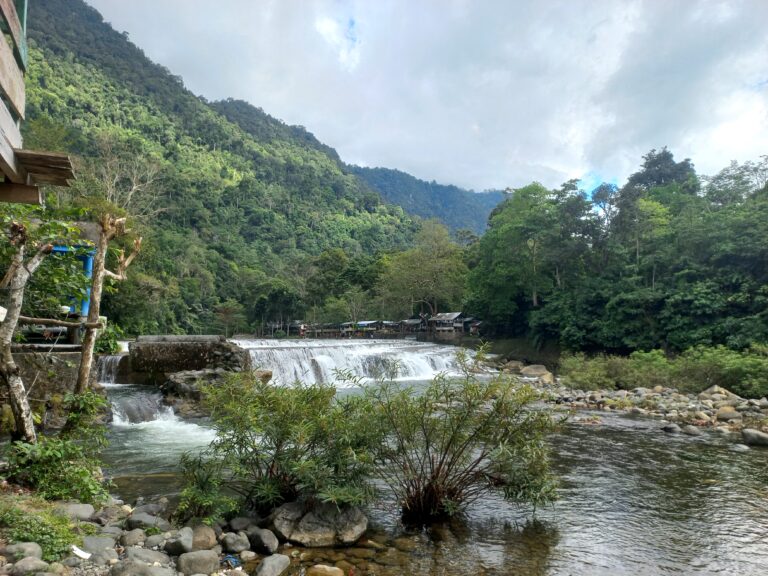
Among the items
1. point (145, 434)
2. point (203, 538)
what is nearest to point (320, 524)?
point (203, 538)

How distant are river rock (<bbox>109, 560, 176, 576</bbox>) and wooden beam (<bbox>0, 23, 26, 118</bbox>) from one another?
330 cm

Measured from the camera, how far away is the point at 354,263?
55156 mm

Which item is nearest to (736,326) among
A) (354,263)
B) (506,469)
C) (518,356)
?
(518,356)

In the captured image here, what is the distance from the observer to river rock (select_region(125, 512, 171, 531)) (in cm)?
475

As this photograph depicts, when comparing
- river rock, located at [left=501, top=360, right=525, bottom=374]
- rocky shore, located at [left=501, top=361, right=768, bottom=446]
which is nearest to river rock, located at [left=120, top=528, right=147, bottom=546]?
rocky shore, located at [left=501, top=361, right=768, bottom=446]

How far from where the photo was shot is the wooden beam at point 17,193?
3.63 meters

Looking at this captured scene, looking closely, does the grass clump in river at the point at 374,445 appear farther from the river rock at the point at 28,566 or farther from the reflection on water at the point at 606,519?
the river rock at the point at 28,566

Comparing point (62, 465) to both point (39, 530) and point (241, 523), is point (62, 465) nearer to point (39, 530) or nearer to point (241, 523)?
point (39, 530)

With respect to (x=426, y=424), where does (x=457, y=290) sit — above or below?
above

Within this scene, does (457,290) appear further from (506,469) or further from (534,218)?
(506,469)

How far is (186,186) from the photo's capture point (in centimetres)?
6712

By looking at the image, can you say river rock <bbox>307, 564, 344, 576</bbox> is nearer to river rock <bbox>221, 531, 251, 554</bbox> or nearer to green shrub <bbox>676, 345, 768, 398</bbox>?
river rock <bbox>221, 531, 251, 554</bbox>

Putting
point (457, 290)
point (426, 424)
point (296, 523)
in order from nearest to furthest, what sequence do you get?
point (296, 523), point (426, 424), point (457, 290)

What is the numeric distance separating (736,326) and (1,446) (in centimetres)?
2386
